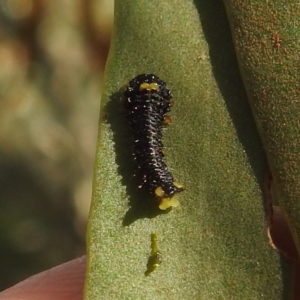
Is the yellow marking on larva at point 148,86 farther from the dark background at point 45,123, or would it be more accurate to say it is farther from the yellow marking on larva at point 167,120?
the dark background at point 45,123

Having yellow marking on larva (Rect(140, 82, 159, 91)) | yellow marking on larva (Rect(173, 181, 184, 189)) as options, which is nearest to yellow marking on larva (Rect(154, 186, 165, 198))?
yellow marking on larva (Rect(173, 181, 184, 189))

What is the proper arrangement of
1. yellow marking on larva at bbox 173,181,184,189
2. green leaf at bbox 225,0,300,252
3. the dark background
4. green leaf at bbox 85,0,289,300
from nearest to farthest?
green leaf at bbox 225,0,300,252, green leaf at bbox 85,0,289,300, yellow marking on larva at bbox 173,181,184,189, the dark background

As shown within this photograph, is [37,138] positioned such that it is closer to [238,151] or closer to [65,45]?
[65,45]

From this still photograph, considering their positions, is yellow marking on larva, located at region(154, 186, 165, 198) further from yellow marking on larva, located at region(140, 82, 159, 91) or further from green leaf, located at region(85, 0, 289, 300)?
yellow marking on larva, located at region(140, 82, 159, 91)

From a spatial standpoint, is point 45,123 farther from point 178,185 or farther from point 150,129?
point 178,185

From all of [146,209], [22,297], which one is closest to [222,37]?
[146,209]

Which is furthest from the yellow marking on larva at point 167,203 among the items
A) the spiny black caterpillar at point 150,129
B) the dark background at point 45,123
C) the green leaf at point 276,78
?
the dark background at point 45,123
